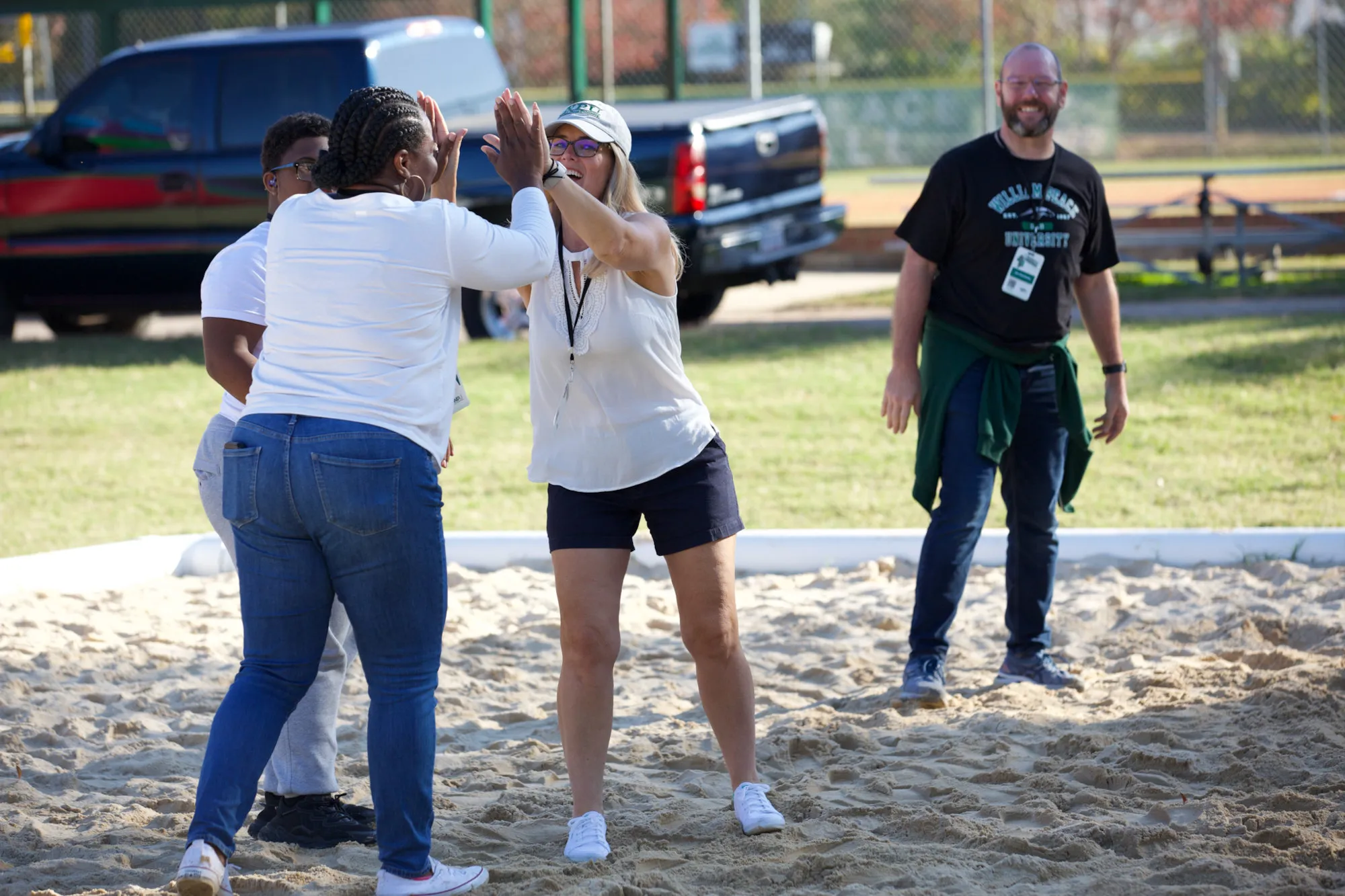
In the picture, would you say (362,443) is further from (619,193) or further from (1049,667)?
(1049,667)

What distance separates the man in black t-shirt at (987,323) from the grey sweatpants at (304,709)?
187 cm

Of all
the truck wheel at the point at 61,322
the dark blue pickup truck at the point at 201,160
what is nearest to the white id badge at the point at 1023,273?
the dark blue pickup truck at the point at 201,160

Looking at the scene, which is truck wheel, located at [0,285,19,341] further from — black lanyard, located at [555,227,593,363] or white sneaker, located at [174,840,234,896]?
white sneaker, located at [174,840,234,896]

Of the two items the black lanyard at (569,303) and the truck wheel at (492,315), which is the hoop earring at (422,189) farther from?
the truck wheel at (492,315)

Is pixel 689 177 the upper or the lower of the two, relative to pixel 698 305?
upper

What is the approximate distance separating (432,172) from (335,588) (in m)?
0.90

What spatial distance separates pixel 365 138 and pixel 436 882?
1.61m

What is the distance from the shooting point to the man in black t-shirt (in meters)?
5.04

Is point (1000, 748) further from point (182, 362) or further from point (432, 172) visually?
point (182, 362)

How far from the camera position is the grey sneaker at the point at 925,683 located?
5.04 m

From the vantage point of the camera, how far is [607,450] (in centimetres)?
380

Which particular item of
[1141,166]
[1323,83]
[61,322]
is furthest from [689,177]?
[1141,166]

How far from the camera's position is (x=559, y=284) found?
12.6 feet

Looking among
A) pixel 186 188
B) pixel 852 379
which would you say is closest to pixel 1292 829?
pixel 852 379
